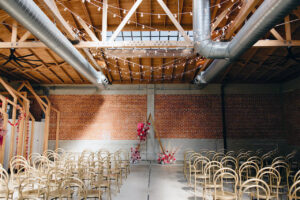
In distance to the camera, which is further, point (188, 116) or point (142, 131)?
point (188, 116)

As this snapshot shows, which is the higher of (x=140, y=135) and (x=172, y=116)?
(x=172, y=116)

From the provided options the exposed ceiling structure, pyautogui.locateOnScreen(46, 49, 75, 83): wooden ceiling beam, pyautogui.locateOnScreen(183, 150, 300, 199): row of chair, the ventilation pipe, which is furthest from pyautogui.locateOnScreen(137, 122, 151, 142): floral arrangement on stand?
the ventilation pipe

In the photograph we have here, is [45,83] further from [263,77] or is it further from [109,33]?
[263,77]

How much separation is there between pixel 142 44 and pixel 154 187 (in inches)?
179

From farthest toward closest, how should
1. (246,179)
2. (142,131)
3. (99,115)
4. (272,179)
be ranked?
1. (99,115)
2. (142,131)
3. (246,179)
4. (272,179)

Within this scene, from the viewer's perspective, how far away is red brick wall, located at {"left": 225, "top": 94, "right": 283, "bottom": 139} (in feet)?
42.7

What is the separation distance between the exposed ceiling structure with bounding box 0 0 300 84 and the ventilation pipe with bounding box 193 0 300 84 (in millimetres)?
593

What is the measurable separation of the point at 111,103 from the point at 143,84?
2255 millimetres

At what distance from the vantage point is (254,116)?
1312 cm

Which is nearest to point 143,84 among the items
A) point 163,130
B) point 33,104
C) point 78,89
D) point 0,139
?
point 163,130

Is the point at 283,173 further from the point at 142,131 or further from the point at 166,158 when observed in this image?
the point at 142,131

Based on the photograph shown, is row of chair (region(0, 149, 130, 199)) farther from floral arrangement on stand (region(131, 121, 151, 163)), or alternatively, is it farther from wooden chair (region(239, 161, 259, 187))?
floral arrangement on stand (region(131, 121, 151, 163))

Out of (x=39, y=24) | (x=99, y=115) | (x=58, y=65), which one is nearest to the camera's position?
(x=39, y=24)

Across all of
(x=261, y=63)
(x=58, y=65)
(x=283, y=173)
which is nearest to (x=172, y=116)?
(x=261, y=63)
